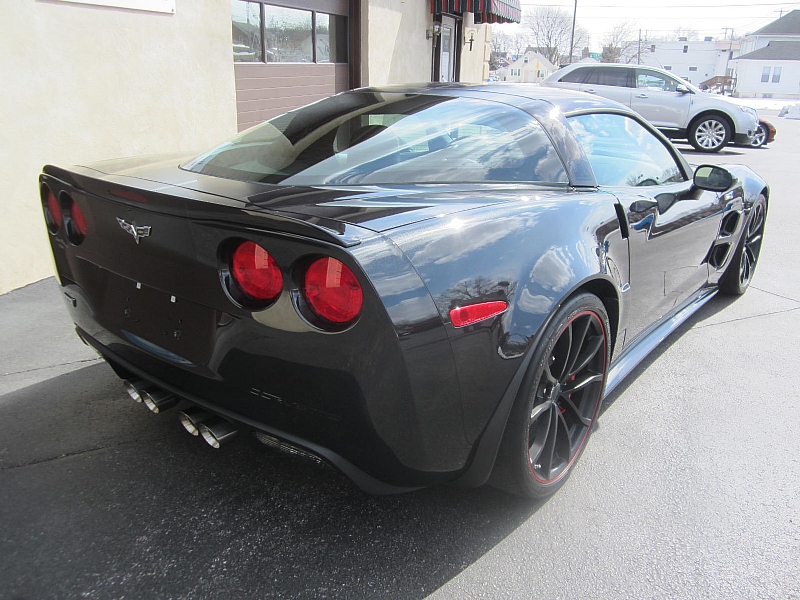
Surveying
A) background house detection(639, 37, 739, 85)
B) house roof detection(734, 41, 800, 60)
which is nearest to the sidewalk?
house roof detection(734, 41, 800, 60)

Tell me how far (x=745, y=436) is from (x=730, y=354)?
1026 millimetres

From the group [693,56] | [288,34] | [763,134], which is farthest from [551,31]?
[288,34]

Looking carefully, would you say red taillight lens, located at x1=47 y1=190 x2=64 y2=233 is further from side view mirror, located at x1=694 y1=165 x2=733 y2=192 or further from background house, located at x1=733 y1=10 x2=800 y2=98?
background house, located at x1=733 y1=10 x2=800 y2=98

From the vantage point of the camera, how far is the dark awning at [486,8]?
39.7ft

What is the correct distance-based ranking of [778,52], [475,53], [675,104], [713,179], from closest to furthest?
[713,179] → [675,104] → [475,53] → [778,52]

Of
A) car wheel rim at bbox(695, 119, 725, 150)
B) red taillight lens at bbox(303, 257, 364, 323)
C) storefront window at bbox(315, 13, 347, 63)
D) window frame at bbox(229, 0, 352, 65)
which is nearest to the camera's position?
red taillight lens at bbox(303, 257, 364, 323)

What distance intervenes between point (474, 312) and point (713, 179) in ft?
7.34

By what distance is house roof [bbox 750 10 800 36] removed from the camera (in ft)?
243

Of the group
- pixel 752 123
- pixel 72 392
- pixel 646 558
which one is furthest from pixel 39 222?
pixel 752 123

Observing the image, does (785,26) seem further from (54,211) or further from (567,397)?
(54,211)

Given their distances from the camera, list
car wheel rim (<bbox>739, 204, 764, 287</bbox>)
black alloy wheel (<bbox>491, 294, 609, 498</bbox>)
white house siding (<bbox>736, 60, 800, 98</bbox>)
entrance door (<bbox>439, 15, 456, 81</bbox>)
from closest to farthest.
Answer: black alloy wheel (<bbox>491, 294, 609, 498</bbox>)
car wheel rim (<bbox>739, 204, 764, 287</bbox>)
entrance door (<bbox>439, 15, 456, 81</bbox>)
white house siding (<bbox>736, 60, 800, 98</bbox>)

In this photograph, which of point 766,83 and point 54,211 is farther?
point 766,83

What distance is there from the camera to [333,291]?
1.66 metres

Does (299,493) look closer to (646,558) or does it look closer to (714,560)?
(646,558)
